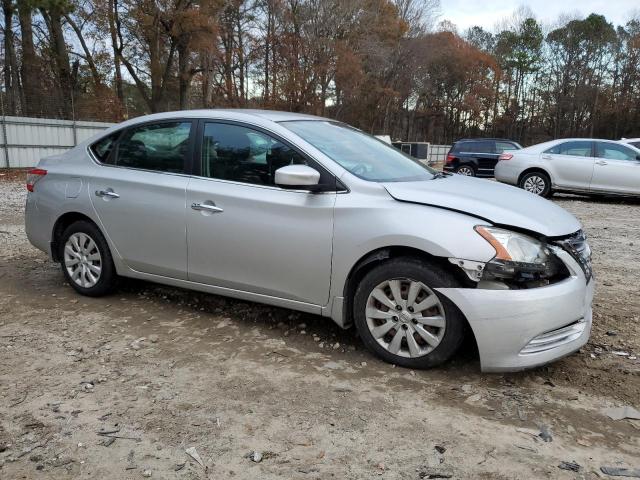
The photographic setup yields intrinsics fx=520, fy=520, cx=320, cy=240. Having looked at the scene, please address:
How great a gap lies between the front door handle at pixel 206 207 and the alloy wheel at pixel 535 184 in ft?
33.1

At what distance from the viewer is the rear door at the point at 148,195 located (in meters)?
3.98

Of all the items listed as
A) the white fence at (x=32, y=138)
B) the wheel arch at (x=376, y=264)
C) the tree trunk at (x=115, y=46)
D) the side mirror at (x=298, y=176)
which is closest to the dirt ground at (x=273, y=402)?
the wheel arch at (x=376, y=264)

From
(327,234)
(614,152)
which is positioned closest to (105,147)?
(327,234)

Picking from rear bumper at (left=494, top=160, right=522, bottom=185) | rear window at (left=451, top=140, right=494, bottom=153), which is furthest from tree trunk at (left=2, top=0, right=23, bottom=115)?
rear bumper at (left=494, top=160, right=522, bottom=185)

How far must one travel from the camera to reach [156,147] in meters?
4.24

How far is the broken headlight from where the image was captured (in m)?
2.90

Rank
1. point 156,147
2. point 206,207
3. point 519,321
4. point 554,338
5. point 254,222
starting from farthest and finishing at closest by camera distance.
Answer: point 156,147
point 206,207
point 254,222
point 554,338
point 519,321

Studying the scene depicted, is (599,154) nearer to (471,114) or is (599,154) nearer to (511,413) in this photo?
(511,413)

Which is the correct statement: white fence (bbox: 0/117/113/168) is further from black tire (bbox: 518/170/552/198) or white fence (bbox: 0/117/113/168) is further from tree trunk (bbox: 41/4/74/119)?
black tire (bbox: 518/170/552/198)

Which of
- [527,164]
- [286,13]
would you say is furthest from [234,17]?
[527,164]

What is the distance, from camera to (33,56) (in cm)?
2291

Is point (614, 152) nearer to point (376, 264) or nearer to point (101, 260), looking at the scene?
point (376, 264)

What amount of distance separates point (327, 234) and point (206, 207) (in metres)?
1.00

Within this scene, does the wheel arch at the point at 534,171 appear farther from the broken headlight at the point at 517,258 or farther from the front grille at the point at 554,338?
the broken headlight at the point at 517,258
